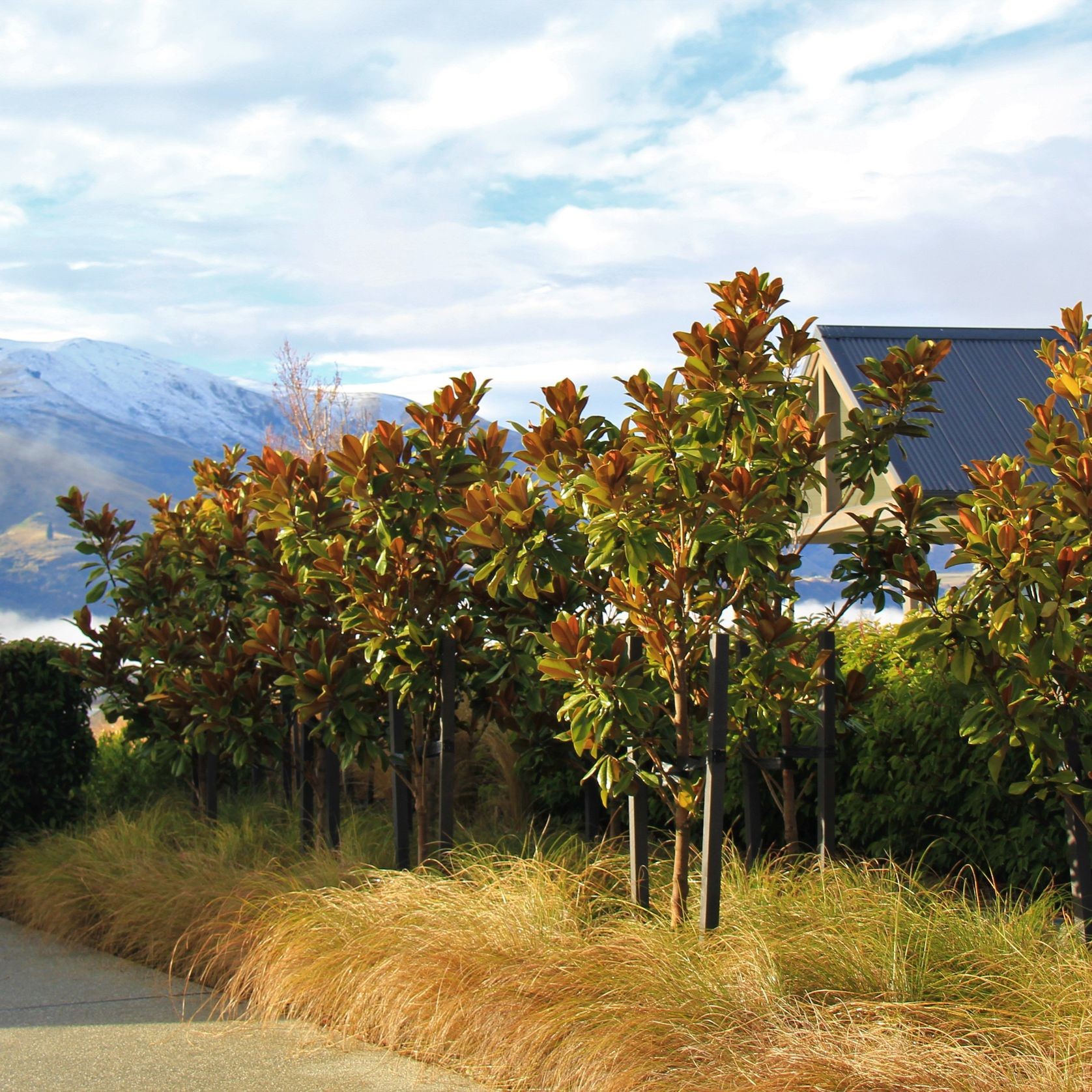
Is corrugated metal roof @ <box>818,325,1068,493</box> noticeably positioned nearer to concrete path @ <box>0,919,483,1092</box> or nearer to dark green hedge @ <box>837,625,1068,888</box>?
dark green hedge @ <box>837,625,1068,888</box>

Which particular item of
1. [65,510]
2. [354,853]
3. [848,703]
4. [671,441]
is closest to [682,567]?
[671,441]

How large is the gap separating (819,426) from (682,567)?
0.88 m

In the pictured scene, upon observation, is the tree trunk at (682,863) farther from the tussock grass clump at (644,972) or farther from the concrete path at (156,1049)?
the concrete path at (156,1049)

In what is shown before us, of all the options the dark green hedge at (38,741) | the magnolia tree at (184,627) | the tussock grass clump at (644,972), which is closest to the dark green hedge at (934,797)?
the tussock grass clump at (644,972)

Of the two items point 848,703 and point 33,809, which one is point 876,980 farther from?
point 33,809

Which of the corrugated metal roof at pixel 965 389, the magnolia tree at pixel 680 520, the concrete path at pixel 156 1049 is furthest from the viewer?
the corrugated metal roof at pixel 965 389

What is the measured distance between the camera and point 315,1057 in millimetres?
5180

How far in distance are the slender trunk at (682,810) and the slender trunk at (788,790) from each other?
27.1 inches

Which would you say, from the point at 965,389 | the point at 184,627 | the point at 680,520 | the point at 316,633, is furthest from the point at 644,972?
the point at 965,389

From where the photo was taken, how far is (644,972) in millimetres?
4805

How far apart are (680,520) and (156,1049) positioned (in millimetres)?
3163

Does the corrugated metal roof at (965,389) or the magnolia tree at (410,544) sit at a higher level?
the corrugated metal roof at (965,389)

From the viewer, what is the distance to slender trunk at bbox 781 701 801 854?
21.0 feet

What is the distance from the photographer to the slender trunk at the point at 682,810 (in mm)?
5680
